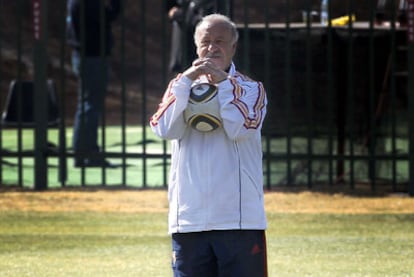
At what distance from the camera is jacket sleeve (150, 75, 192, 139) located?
5316mm

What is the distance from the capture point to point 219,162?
17.6 feet

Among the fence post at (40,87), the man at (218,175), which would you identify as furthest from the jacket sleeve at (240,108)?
the fence post at (40,87)

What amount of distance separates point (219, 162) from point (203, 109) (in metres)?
0.23

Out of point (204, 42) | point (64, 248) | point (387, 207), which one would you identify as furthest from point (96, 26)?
point (204, 42)

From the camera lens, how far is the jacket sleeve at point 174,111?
17.4 ft

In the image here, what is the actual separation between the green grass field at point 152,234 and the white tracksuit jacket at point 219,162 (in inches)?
103

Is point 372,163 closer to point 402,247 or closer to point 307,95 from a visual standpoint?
point 307,95

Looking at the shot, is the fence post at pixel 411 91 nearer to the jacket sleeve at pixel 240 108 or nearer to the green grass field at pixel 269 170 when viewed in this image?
the green grass field at pixel 269 170

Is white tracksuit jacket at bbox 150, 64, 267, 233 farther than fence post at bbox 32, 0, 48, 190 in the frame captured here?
No

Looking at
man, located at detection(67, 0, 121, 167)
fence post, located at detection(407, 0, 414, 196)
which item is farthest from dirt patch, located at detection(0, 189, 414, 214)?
man, located at detection(67, 0, 121, 167)

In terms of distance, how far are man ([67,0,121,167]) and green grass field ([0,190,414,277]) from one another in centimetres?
100

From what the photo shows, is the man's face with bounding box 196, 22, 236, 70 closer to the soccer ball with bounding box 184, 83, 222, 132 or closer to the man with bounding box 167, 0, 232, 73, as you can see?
the soccer ball with bounding box 184, 83, 222, 132

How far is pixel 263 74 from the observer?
12586 millimetres

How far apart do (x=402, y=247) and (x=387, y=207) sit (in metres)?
2.12
